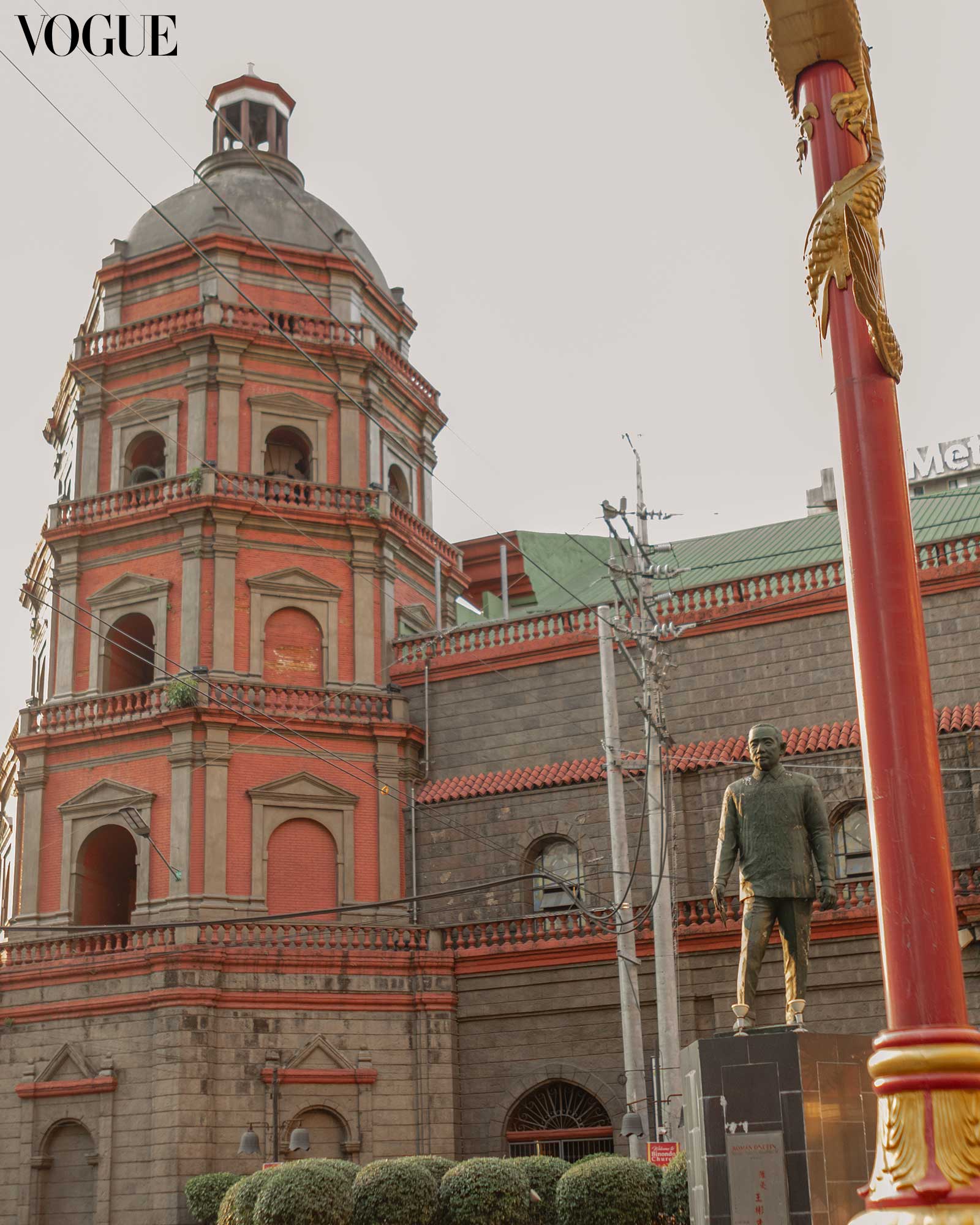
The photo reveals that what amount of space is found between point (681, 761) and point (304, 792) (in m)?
7.97

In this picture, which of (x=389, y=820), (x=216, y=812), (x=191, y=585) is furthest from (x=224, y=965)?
(x=191, y=585)

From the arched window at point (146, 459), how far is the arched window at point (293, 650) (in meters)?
4.61

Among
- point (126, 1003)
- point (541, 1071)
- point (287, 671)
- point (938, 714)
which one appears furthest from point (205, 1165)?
point (938, 714)

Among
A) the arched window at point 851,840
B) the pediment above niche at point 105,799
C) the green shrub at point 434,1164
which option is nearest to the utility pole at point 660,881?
the green shrub at point 434,1164

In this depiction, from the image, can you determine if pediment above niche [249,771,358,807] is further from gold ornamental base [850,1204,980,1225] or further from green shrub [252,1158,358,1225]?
gold ornamental base [850,1204,980,1225]

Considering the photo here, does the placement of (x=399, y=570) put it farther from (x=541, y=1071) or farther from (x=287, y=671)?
(x=541, y=1071)

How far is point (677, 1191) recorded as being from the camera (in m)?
17.5

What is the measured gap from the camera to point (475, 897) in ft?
105

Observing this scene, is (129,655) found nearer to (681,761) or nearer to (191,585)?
(191,585)

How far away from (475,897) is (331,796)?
371 cm

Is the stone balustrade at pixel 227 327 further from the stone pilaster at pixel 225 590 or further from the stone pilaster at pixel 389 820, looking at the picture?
the stone pilaster at pixel 389 820

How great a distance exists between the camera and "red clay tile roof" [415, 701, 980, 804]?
91.6 feet

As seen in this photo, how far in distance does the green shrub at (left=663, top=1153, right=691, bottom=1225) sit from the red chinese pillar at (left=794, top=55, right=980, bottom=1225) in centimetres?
1008

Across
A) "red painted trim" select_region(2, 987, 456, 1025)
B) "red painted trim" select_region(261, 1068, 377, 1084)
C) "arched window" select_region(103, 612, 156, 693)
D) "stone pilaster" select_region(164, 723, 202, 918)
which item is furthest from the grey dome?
"red painted trim" select_region(261, 1068, 377, 1084)
